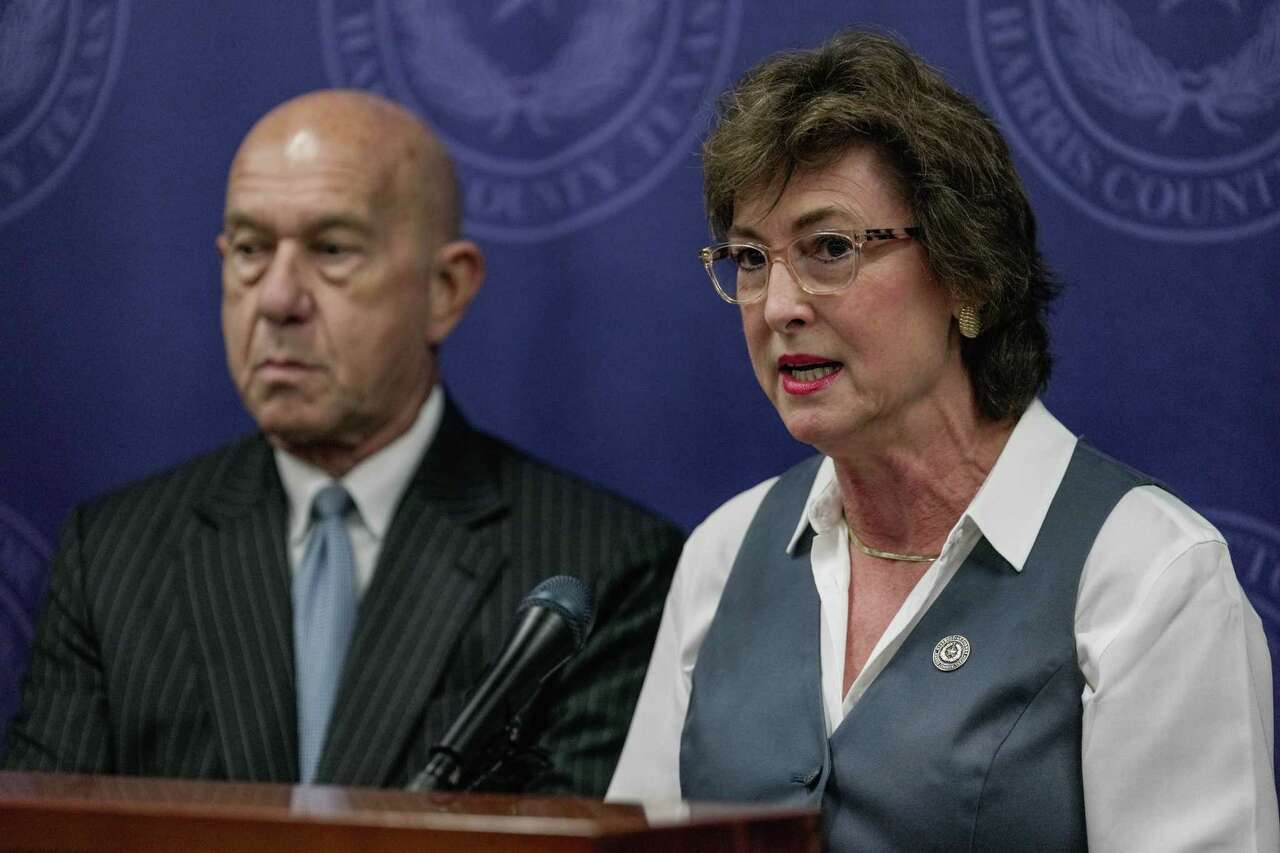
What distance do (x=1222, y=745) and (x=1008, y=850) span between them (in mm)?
261

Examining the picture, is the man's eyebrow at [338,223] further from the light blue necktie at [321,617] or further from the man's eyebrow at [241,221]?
the light blue necktie at [321,617]

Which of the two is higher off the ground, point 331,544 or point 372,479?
point 372,479

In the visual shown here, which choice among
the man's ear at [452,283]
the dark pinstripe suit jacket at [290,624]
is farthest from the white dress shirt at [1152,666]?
the man's ear at [452,283]

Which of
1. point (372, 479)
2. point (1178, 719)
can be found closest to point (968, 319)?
point (1178, 719)

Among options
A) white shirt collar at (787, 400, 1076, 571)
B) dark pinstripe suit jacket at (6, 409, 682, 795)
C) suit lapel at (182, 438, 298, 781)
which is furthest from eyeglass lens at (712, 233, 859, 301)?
suit lapel at (182, 438, 298, 781)

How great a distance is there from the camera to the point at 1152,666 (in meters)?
1.81

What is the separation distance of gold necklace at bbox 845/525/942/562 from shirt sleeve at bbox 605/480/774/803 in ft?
0.63

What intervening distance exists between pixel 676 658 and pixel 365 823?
1.19 meters

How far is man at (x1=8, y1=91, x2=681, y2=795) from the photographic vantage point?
99.5 inches

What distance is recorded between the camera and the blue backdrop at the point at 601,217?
2557 millimetres

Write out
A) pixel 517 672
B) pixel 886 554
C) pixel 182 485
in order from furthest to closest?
pixel 182 485 → pixel 886 554 → pixel 517 672

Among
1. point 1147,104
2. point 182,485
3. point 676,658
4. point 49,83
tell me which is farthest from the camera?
point 49,83

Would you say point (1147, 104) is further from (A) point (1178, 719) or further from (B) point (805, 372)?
(A) point (1178, 719)

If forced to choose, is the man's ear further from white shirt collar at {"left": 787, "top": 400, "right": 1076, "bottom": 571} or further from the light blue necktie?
white shirt collar at {"left": 787, "top": 400, "right": 1076, "bottom": 571}
